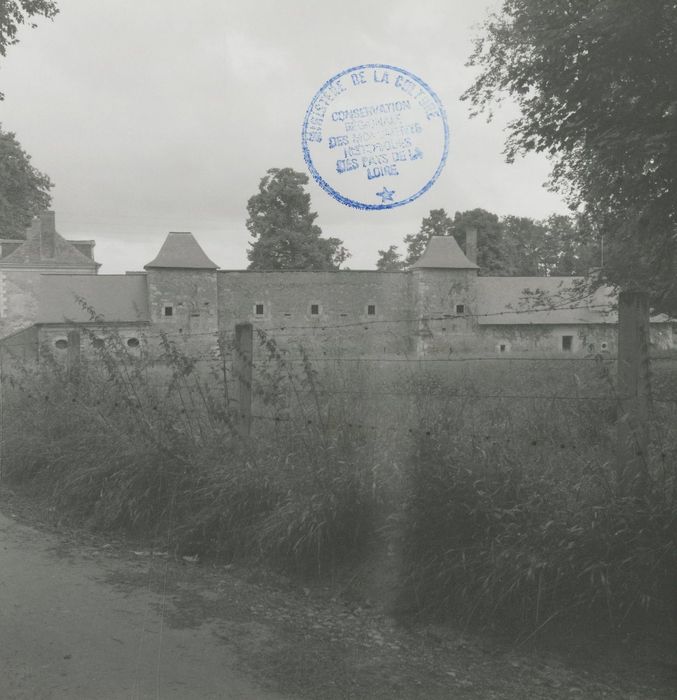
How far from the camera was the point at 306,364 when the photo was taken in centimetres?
583

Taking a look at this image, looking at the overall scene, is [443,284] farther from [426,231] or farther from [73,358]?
[73,358]

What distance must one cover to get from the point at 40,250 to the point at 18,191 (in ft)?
22.2

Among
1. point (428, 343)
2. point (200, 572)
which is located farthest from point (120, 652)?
point (428, 343)

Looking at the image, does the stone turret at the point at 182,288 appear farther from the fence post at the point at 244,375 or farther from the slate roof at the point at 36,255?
the fence post at the point at 244,375

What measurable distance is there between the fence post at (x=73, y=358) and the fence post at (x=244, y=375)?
3.00 m

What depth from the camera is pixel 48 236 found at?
2261 inches

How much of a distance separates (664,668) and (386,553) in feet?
5.61

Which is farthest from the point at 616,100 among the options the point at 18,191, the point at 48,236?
the point at 48,236

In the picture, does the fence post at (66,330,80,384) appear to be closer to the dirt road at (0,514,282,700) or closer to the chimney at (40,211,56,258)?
the dirt road at (0,514,282,700)

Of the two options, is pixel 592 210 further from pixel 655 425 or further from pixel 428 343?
pixel 428 343

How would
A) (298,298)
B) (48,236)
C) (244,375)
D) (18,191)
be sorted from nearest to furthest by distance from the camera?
(244,375) < (298,298) < (18,191) < (48,236)

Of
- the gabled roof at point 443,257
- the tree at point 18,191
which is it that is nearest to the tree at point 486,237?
the gabled roof at point 443,257

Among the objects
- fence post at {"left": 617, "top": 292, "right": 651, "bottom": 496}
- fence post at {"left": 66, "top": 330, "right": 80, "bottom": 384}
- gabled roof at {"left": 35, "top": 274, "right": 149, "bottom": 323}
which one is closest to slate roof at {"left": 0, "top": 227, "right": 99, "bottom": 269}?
gabled roof at {"left": 35, "top": 274, "right": 149, "bottom": 323}

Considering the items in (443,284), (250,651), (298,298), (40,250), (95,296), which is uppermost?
(40,250)
